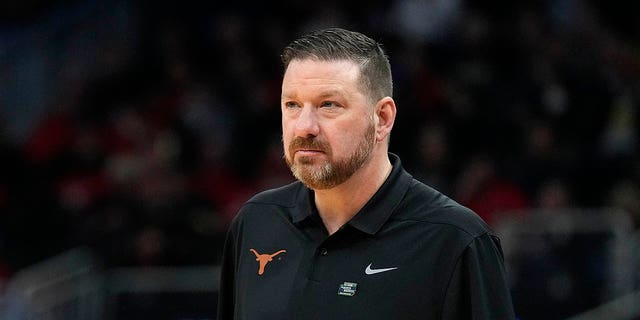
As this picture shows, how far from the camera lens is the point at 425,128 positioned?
9242 millimetres

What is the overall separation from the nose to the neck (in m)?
0.23

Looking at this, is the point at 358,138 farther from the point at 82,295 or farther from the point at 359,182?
the point at 82,295

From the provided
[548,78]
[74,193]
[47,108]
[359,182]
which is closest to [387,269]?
[359,182]

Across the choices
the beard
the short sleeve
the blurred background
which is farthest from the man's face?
the blurred background

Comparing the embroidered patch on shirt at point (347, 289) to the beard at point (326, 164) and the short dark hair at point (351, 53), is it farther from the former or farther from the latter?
the short dark hair at point (351, 53)

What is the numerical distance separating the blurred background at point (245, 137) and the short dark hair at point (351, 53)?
15.6 ft

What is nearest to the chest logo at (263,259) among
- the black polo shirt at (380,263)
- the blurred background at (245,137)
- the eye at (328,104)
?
the black polo shirt at (380,263)

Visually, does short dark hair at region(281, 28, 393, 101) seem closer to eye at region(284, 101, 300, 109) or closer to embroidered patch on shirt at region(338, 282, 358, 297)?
eye at region(284, 101, 300, 109)

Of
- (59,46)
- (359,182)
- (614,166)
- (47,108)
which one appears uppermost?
(59,46)

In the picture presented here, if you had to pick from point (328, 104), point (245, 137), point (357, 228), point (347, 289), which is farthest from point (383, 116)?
point (245, 137)

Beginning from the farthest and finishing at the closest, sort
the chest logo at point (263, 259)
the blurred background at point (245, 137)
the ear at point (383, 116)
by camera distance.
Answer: the blurred background at point (245, 137) → the chest logo at point (263, 259) → the ear at point (383, 116)

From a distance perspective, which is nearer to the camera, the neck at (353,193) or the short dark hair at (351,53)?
the short dark hair at (351,53)

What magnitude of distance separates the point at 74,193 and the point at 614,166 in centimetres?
474

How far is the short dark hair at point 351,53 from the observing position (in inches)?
128
